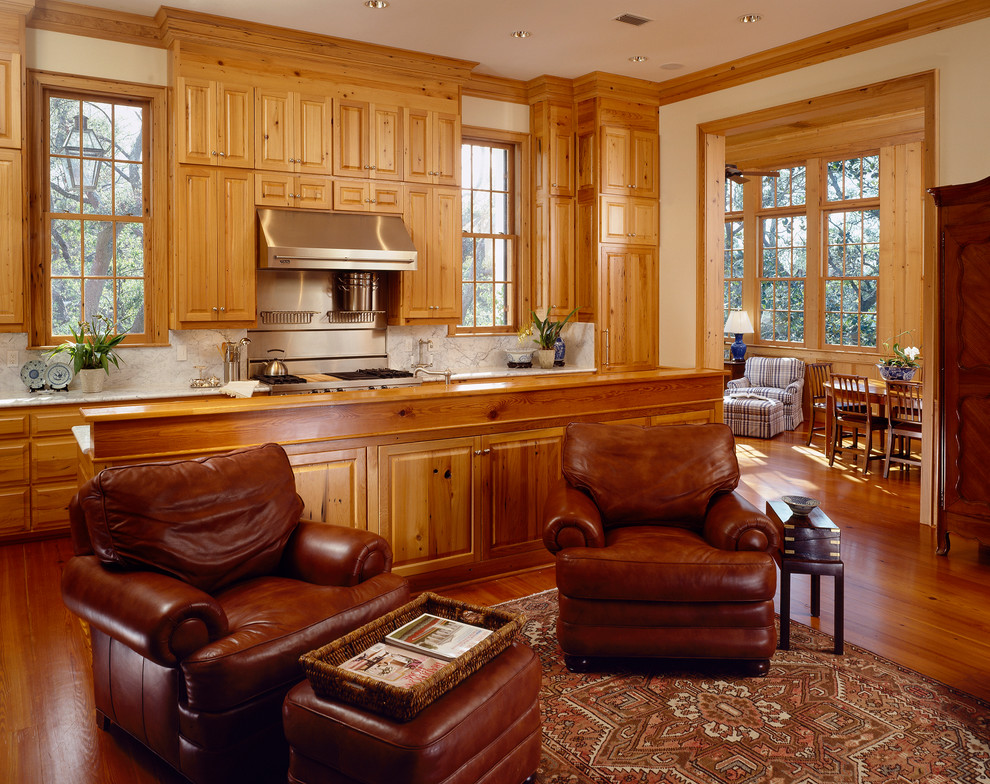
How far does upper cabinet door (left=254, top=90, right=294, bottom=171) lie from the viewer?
5707mm

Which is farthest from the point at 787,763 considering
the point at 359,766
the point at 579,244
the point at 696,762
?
the point at 579,244

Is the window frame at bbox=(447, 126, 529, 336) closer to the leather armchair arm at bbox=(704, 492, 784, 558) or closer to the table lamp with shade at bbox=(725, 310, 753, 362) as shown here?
the table lamp with shade at bbox=(725, 310, 753, 362)

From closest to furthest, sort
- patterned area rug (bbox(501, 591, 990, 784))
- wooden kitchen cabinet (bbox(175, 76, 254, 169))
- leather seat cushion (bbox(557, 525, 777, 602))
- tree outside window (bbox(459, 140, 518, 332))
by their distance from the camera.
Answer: patterned area rug (bbox(501, 591, 990, 784))
leather seat cushion (bbox(557, 525, 777, 602))
wooden kitchen cabinet (bbox(175, 76, 254, 169))
tree outside window (bbox(459, 140, 518, 332))

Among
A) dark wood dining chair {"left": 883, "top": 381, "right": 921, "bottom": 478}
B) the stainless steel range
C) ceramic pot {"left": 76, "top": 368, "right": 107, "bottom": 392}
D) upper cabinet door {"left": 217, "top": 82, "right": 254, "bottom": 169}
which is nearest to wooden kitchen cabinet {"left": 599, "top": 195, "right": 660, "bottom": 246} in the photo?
the stainless steel range

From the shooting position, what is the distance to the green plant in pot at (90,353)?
5258mm

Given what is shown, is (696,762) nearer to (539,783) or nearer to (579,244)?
(539,783)

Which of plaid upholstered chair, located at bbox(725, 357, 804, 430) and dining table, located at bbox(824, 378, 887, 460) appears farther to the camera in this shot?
plaid upholstered chair, located at bbox(725, 357, 804, 430)

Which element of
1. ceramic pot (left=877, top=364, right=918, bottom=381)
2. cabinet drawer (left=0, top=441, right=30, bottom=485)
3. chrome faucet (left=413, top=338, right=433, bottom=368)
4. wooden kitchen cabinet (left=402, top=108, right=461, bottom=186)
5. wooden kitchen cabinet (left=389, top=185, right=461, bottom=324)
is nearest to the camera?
cabinet drawer (left=0, top=441, right=30, bottom=485)

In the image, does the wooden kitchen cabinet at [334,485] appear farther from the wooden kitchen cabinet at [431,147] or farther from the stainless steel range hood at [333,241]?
the wooden kitchen cabinet at [431,147]

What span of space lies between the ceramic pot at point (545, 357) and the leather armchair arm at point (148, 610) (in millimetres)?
4934

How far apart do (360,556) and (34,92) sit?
435 centimetres

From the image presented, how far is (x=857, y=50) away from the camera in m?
5.54

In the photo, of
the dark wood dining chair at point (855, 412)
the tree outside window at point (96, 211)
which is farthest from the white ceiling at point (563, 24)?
the dark wood dining chair at point (855, 412)

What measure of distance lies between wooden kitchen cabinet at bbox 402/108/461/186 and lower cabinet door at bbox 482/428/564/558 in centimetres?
298
